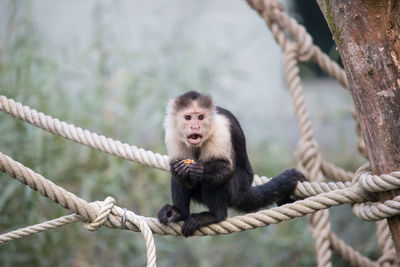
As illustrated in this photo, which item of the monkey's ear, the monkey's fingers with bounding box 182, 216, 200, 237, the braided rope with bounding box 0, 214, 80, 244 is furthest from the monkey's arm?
the braided rope with bounding box 0, 214, 80, 244

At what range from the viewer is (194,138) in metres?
3.09

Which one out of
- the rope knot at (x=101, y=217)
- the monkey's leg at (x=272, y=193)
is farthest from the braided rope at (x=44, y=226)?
the monkey's leg at (x=272, y=193)

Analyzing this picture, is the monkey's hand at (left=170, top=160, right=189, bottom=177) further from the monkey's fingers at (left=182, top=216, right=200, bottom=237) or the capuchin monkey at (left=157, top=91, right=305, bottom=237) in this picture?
Answer: the monkey's fingers at (left=182, top=216, right=200, bottom=237)

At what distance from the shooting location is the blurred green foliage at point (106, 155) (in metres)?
4.97

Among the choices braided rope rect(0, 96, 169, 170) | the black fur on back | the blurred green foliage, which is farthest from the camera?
the blurred green foliage

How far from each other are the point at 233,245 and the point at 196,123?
114 inches

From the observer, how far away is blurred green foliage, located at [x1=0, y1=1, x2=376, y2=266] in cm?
497

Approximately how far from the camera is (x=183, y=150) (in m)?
3.21

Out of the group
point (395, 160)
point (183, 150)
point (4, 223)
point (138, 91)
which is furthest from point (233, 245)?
point (395, 160)

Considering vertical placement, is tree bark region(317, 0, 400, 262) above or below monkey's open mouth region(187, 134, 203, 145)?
below

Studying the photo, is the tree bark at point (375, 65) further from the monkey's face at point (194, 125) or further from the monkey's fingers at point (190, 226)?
the monkey's fingers at point (190, 226)

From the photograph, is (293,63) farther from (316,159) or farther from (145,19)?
(145,19)

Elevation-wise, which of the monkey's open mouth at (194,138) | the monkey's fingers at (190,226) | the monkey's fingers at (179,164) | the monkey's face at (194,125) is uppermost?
the monkey's face at (194,125)

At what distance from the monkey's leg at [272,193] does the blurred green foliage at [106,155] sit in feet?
6.86
